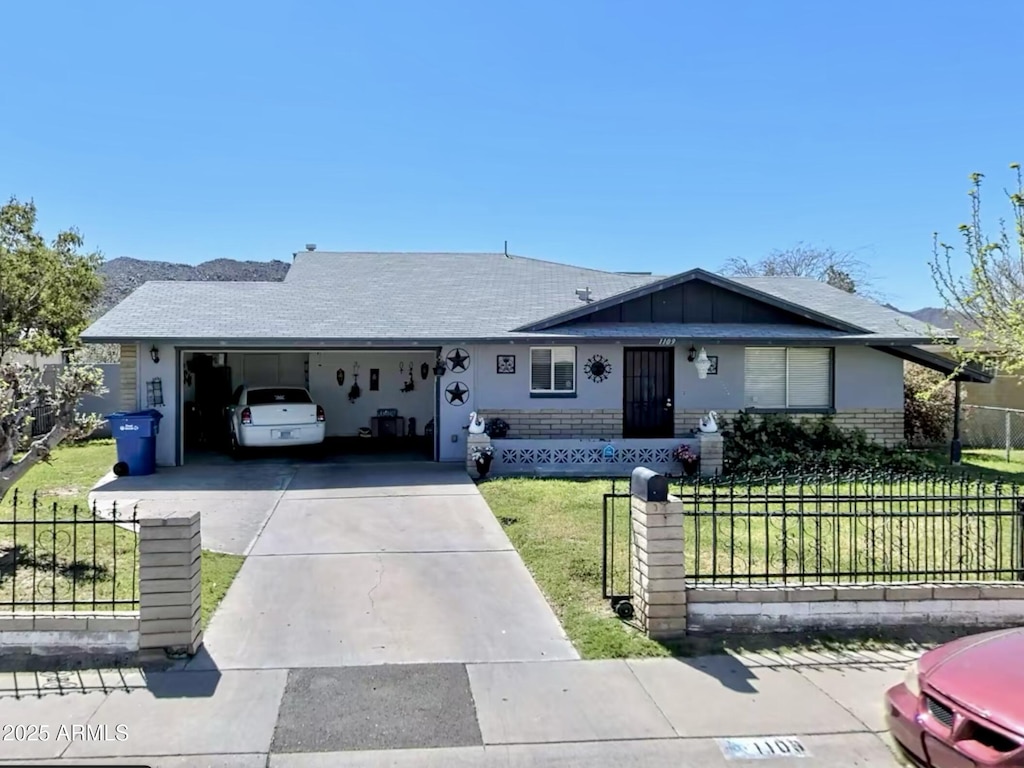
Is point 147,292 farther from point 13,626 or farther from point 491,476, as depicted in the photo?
point 13,626

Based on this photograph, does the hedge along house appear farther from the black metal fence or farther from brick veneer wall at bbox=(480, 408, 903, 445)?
the black metal fence

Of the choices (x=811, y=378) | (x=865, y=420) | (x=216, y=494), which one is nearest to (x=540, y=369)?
(x=811, y=378)

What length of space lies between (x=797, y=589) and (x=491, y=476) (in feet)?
23.0

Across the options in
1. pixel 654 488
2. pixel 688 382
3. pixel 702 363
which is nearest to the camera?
pixel 654 488

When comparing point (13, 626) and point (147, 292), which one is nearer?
point (13, 626)

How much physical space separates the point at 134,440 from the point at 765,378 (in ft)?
37.7

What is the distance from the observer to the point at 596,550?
288 inches

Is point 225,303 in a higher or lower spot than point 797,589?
higher

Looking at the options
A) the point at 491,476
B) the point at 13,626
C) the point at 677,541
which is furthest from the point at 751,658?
the point at 491,476

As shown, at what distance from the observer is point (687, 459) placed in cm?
1255

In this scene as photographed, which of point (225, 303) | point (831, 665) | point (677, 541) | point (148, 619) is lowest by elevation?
point (831, 665)

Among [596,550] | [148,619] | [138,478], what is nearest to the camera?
[148,619]

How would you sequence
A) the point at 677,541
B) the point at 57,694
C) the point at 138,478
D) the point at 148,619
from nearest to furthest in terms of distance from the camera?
the point at 57,694, the point at 148,619, the point at 677,541, the point at 138,478

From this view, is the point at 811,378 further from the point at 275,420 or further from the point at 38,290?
the point at 38,290
